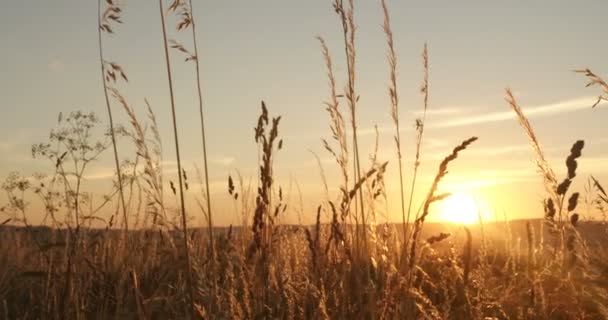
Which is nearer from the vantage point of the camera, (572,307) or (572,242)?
(572,242)

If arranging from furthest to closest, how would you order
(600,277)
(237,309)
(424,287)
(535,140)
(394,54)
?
(424,287)
(394,54)
(535,140)
(237,309)
(600,277)

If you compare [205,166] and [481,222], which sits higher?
[205,166]

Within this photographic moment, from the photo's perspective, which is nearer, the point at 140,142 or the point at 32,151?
the point at 140,142

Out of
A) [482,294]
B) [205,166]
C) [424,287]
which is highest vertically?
[205,166]

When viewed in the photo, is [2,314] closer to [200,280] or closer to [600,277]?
[200,280]

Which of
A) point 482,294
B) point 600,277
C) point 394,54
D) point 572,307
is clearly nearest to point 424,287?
point 572,307

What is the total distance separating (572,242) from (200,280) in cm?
142

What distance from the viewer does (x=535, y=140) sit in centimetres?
253

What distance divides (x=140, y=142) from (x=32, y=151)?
402cm

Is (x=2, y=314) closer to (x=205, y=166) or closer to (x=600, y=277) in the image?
(x=205, y=166)

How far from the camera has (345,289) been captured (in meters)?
2.55

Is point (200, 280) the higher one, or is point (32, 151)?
point (32, 151)

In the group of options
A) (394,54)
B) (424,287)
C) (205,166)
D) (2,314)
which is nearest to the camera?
(205,166)

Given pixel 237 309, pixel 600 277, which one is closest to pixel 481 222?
pixel 600 277
